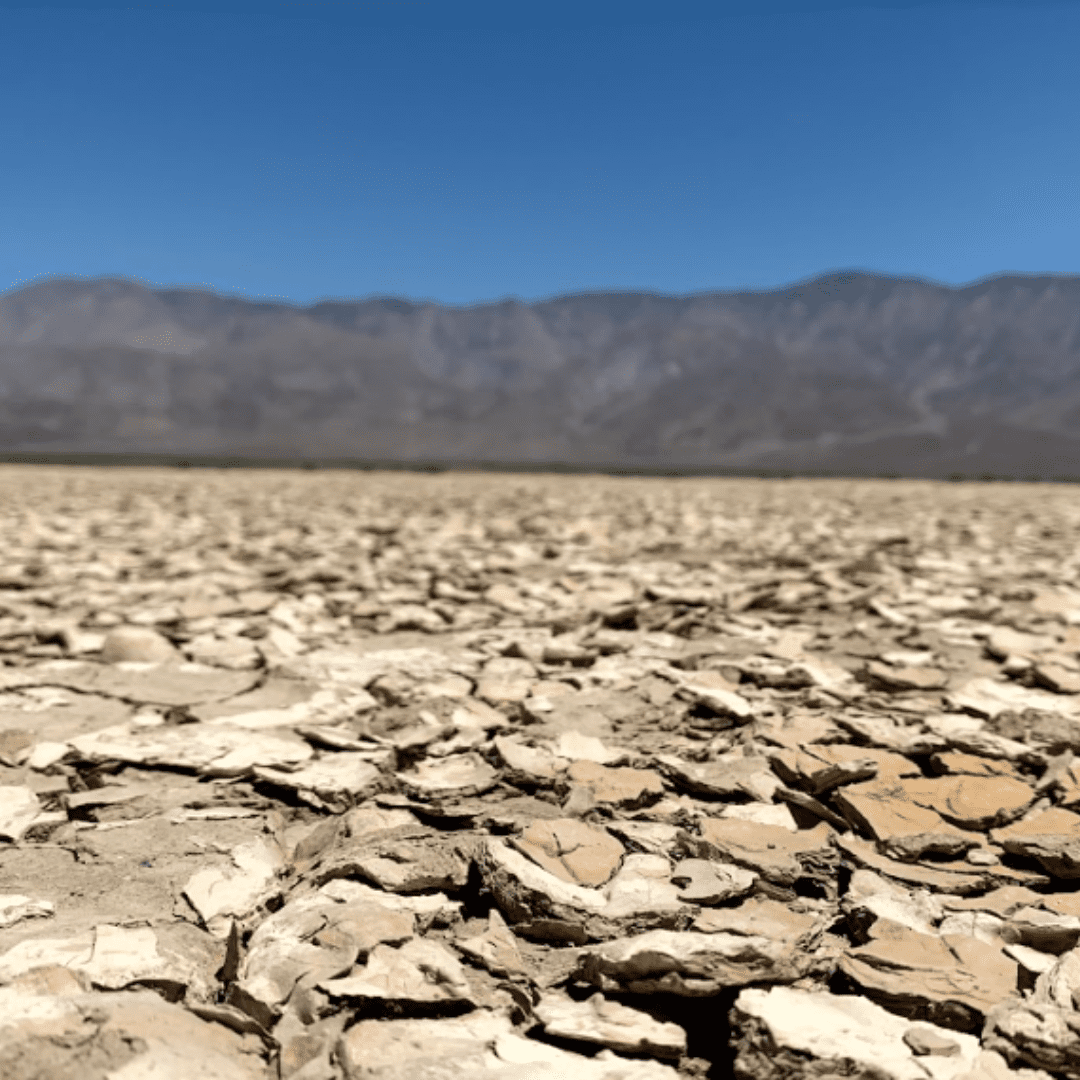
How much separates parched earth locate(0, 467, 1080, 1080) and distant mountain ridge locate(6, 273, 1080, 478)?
1838 inches

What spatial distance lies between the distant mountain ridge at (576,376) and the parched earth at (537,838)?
46.7m

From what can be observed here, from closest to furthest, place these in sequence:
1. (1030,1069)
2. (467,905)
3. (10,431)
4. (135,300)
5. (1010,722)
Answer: (1030,1069), (467,905), (1010,722), (10,431), (135,300)

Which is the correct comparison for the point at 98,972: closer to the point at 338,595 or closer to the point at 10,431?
the point at 338,595

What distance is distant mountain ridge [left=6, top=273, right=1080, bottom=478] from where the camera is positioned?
52250 mm

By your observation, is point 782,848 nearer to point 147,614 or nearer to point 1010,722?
point 1010,722

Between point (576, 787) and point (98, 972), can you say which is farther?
point (576, 787)

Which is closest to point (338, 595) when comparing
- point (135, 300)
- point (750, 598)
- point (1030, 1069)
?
point (750, 598)

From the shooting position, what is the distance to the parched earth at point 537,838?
2.31ft

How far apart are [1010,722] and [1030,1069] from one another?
85 centimetres

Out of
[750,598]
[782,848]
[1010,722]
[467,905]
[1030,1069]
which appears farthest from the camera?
[750,598]

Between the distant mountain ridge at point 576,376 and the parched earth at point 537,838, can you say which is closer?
the parched earth at point 537,838

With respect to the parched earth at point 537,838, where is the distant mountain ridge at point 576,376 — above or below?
above

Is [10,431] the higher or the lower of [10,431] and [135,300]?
the lower

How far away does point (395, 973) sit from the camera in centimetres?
77
